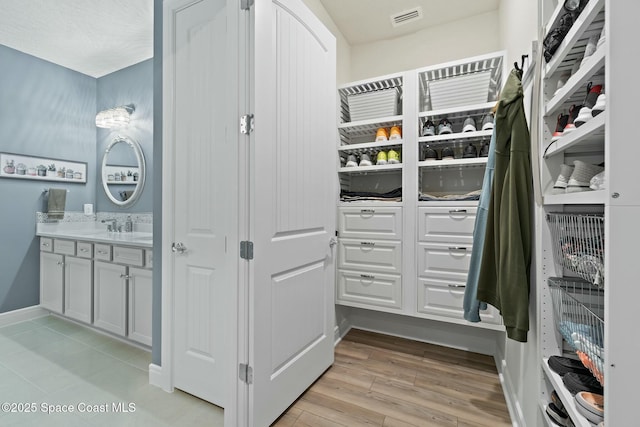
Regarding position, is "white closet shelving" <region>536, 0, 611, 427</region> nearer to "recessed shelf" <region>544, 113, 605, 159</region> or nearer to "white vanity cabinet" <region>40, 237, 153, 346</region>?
"recessed shelf" <region>544, 113, 605, 159</region>

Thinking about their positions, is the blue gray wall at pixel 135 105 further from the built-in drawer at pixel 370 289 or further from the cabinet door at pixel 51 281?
the built-in drawer at pixel 370 289

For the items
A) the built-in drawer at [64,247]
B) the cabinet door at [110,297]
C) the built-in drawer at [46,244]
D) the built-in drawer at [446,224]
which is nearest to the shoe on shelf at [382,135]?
the built-in drawer at [446,224]

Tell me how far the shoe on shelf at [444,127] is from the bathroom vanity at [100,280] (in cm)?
234

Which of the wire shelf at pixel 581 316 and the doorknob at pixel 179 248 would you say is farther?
the doorknob at pixel 179 248

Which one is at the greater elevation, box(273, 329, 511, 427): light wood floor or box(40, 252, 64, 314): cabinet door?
box(40, 252, 64, 314): cabinet door

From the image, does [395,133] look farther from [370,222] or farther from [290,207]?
[290,207]

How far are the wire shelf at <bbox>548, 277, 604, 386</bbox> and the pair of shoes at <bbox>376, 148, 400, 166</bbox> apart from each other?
1429 millimetres

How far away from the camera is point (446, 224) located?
6.88 feet

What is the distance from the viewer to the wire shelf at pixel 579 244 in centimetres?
82

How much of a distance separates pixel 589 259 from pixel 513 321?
1.53 ft

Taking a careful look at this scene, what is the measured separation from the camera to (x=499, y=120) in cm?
132

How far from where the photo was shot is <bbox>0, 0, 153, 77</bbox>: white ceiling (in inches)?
92.4

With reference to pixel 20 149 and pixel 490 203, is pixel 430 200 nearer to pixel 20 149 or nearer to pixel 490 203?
pixel 490 203

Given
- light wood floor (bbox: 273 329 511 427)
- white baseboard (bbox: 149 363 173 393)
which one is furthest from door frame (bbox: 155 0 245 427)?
light wood floor (bbox: 273 329 511 427)
